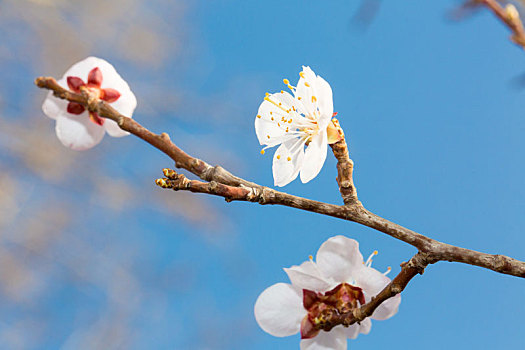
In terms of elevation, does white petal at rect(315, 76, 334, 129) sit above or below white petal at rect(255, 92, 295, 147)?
below

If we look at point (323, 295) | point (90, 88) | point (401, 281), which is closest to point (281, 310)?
point (323, 295)

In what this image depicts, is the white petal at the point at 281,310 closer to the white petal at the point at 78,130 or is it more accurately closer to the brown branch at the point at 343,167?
the brown branch at the point at 343,167

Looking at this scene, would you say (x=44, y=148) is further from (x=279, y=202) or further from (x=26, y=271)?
(x=279, y=202)

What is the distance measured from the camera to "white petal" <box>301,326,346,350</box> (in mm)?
608

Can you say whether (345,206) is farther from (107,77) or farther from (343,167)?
(107,77)

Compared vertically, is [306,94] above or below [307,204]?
above

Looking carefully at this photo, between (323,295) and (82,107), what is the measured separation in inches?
15.8

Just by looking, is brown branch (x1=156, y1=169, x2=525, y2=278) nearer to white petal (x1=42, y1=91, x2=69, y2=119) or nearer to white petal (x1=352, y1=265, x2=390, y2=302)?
white petal (x1=352, y1=265, x2=390, y2=302)

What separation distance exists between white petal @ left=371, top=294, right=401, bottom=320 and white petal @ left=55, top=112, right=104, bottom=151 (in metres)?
0.44

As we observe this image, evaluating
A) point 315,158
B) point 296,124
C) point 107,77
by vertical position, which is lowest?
point 315,158

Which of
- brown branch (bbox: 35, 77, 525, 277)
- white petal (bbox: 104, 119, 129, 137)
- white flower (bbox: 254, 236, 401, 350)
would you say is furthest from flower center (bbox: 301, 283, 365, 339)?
white petal (bbox: 104, 119, 129, 137)

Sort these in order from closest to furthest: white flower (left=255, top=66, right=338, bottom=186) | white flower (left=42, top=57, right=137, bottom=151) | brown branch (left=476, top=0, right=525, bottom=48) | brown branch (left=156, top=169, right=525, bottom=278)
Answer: brown branch (left=476, top=0, right=525, bottom=48) → brown branch (left=156, top=169, right=525, bottom=278) → white flower (left=255, top=66, right=338, bottom=186) → white flower (left=42, top=57, right=137, bottom=151)

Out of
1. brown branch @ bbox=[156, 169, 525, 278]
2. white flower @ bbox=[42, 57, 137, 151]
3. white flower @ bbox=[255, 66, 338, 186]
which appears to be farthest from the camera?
white flower @ bbox=[42, 57, 137, 151]

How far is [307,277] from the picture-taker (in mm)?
587
